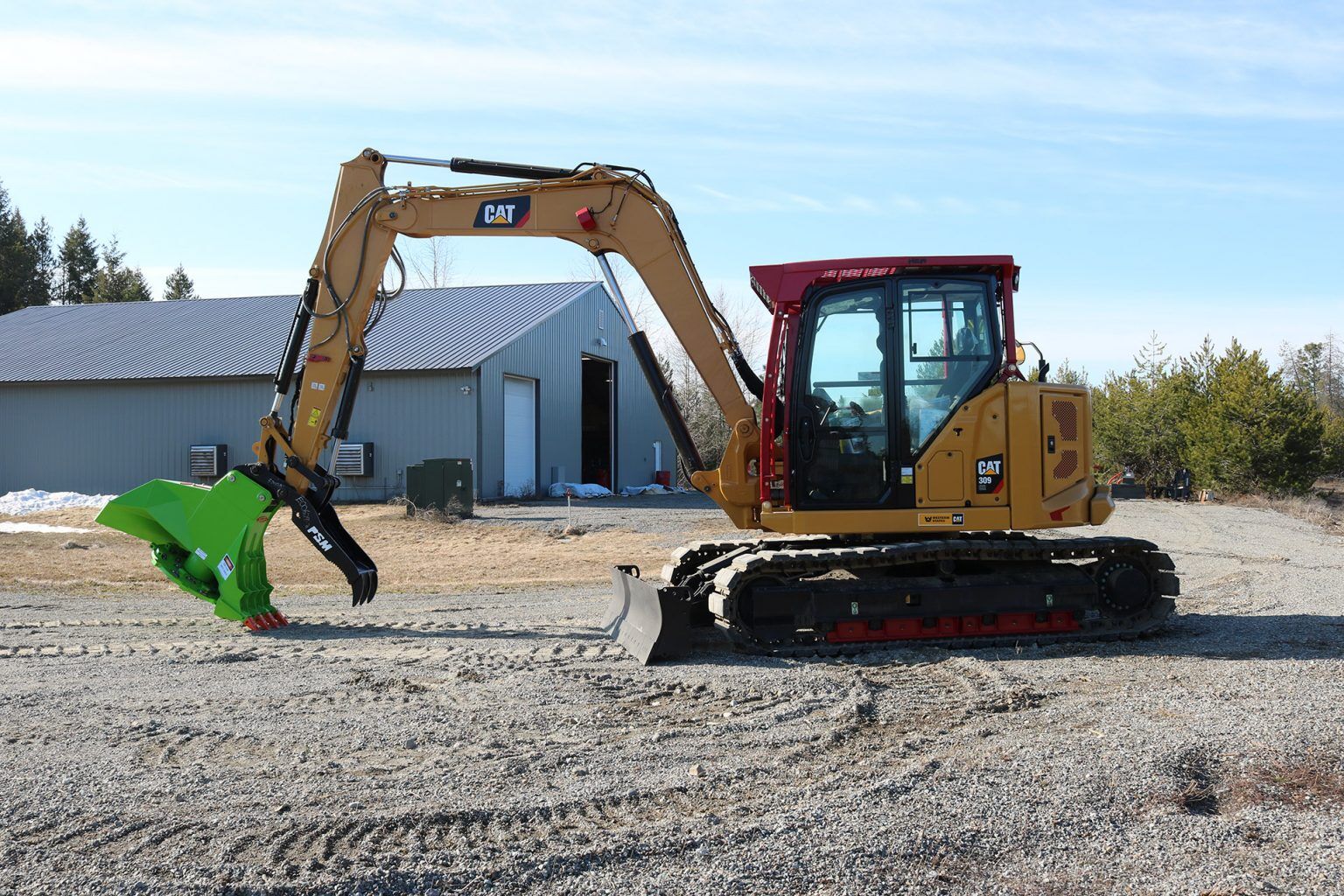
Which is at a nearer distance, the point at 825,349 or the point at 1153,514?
the point at 825,349

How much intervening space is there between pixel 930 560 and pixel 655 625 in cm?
225

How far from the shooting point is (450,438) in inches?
1102

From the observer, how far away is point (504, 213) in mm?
9648

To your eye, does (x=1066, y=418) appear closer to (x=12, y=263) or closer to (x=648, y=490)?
(x=648, y=490)

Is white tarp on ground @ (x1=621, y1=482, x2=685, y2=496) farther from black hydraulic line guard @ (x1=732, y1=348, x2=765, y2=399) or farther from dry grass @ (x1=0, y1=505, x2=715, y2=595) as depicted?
black hydraulic line guard @ (x1=732, y1=348, x2=765, y2=399)

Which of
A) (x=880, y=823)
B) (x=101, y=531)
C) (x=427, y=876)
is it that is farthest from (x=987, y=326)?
(x=101, y=531)

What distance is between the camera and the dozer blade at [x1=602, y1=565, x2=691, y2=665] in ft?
26.5

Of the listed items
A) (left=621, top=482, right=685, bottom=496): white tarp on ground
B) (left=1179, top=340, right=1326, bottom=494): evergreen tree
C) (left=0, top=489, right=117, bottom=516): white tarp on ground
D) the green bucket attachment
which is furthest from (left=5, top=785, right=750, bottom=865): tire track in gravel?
(left=1179, top=340, right=1326, bottom=494): evergreen tree

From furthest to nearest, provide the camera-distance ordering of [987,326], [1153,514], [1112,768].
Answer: [1153,514]
[987,326]
[1112,768]

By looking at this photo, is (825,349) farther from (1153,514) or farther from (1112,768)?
(1153,514)

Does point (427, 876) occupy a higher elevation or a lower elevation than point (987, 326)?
lower

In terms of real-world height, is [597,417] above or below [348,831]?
above

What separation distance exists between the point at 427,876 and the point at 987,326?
20.5 ft

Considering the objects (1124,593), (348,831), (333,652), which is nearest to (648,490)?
(1124,593)
